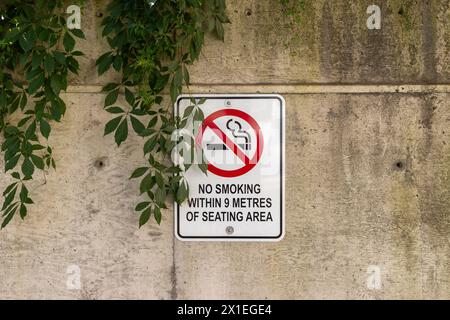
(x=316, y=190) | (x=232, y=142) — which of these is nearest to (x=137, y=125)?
(x=232, y=142)

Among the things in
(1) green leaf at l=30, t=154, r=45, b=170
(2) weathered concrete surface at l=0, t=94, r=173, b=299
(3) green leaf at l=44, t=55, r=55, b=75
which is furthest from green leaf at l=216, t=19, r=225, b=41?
(1) green leaf at l=30, t=154, r=45, b=170

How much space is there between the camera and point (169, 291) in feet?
9.93

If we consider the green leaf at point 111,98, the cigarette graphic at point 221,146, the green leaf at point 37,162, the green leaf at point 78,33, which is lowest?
the green leaf at point 37,162

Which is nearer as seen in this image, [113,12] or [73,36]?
[113,12]

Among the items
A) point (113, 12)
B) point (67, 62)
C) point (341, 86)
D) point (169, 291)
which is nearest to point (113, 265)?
point (169, 291)

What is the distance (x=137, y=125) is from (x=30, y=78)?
21.3 inches

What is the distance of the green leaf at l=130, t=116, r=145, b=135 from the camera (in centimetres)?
288

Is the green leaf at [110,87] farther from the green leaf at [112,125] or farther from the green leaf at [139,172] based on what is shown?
the green leaf at [139,172]

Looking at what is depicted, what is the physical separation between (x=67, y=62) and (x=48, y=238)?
89cm

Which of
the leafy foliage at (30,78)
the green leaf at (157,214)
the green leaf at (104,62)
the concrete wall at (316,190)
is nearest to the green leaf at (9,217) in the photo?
the leafy foliage at (30,78)

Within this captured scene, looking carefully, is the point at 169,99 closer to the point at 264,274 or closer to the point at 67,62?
the point at 67,62

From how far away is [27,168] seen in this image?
2842 mm

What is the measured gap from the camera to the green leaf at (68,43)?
2803 mm

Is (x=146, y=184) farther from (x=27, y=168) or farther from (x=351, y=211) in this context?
(x=351, y=211)
